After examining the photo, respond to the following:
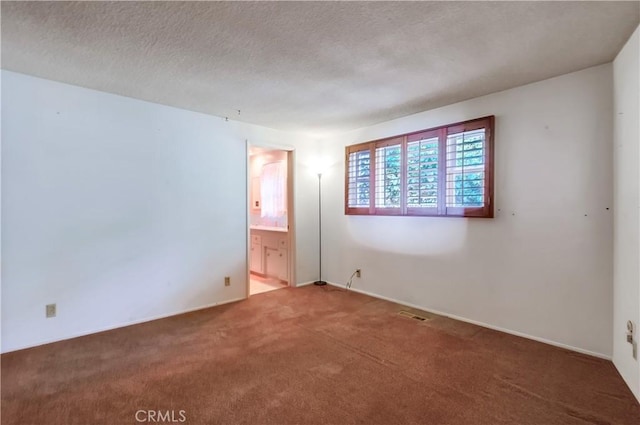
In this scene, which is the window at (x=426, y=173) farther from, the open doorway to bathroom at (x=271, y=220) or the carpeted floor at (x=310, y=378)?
the carpeted floor at (x=310, y=378)

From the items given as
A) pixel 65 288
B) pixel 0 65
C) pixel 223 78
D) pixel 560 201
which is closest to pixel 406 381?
pixel 560 201

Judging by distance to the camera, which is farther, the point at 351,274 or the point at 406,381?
the point at 351,274

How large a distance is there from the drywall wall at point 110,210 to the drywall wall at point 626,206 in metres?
3.71

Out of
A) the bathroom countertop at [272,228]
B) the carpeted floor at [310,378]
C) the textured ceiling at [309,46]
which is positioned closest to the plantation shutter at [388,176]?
the textured ceiling at [309,46]

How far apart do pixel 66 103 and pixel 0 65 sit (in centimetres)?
47

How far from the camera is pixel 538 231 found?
9.34 ft

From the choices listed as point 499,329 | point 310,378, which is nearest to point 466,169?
point 499,329

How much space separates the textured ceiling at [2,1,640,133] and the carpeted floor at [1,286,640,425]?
2.36m

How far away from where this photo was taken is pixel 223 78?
2.77 meters

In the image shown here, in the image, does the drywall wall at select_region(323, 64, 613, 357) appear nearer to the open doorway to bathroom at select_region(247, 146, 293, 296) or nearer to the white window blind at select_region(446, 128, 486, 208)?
the white window blind at select_region(446, 128, 486, 208)

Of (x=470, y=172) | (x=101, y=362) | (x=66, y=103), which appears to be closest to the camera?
(x=101, y=362)

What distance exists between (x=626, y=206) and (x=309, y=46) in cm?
249

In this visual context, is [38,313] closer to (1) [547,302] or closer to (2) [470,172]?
(2) [470,172]

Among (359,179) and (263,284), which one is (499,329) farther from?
(263,284)
